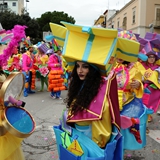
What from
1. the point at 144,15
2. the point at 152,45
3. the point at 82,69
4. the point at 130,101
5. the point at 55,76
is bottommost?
the point at 55,76

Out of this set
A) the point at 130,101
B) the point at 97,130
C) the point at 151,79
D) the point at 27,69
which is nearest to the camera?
the point at 97,130

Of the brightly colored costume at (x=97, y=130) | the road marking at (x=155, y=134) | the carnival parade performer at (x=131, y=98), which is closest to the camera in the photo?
the brightly colored costume at (x=97, y=130)

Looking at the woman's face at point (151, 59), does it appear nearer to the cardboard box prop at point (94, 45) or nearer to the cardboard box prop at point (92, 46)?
the cardboard box prop at point (94, 45)

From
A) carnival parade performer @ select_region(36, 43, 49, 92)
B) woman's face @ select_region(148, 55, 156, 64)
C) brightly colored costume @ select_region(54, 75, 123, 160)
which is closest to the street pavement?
woman's face @ select_region(148, 55, 156, 64)

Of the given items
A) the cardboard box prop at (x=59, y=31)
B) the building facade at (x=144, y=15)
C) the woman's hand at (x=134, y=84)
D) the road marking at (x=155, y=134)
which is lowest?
the road marking at (x=155, y=134)

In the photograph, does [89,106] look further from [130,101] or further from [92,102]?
[130,101]

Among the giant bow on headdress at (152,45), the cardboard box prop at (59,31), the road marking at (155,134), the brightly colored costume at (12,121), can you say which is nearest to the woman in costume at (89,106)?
the cardboard box prop at (59,31)

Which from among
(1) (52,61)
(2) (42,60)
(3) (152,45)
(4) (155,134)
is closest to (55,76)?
(1) (52,61)

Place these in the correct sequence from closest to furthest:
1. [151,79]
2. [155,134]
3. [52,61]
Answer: [155,134]
[151,79]
[52,61]

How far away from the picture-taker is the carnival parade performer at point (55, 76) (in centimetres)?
747

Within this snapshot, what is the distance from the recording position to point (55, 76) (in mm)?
7555

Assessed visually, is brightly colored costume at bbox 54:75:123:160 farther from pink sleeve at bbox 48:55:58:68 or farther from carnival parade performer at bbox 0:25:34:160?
pink sleeve at bbox 48:55:58:68

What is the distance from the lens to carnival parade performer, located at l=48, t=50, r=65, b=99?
7.47 m

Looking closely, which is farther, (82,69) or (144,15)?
(144,15)
